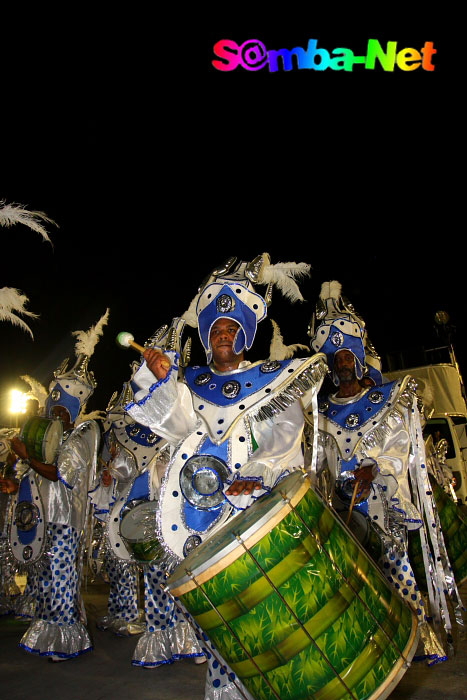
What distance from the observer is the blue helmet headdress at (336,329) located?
483 cm

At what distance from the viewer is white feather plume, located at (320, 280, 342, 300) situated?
16.9 feet

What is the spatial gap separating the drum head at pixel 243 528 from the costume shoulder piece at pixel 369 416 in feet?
7.19

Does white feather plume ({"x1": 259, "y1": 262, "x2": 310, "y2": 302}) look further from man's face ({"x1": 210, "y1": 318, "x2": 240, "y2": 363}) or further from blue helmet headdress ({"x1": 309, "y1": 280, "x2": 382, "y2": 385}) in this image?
blue helmet headdress ({"x1": 309, "y1": 280, "x2": 382, "y2": 385})

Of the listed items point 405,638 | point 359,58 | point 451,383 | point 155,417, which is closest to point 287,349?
point 155,417

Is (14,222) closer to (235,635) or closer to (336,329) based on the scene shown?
(235,635)

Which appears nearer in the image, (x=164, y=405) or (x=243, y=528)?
(x=243, y=528)

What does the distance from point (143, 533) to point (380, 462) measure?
6.17 ft

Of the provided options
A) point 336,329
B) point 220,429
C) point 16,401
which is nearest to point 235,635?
point 220,429

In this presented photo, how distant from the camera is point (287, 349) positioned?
638 centimetres

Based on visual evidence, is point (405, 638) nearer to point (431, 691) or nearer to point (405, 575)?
point (431, 691)

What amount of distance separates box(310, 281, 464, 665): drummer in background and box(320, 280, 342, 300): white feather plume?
0.34m

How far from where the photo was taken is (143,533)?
3639 millimetres

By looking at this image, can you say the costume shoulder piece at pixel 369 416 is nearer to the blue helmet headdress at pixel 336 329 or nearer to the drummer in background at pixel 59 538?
the blue helmet headdress at pixel 336 329

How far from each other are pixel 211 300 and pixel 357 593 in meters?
1.88
